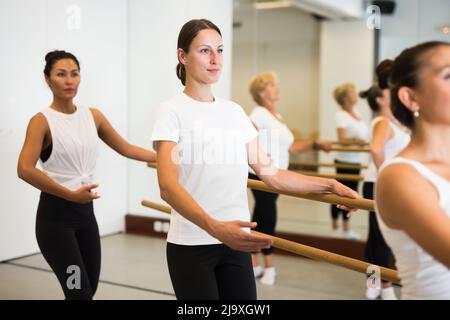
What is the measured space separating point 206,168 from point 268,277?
8.23 ft

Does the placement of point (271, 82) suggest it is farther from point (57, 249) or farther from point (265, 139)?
point (57, 249)

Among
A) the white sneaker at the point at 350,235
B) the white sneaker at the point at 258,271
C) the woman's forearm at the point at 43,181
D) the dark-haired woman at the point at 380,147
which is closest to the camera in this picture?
the woman's forearm at the point at 43,181

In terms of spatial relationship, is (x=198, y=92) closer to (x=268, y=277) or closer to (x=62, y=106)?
(x=62, y=106)

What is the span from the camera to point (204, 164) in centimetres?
180

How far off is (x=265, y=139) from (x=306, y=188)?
7.18 ft

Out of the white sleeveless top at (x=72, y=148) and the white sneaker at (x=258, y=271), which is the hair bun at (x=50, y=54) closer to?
the white sleeveless top at (x=72, y=148)

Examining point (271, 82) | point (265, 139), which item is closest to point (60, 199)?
point (265, 139)

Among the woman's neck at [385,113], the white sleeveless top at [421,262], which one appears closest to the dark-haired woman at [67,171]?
the white sleeveless top at [421,262]

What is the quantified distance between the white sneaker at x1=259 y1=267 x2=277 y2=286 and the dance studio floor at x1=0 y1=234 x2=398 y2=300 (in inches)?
2.1

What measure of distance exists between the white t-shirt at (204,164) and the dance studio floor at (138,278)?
4.41 ft

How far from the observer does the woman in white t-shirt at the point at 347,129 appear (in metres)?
4.65

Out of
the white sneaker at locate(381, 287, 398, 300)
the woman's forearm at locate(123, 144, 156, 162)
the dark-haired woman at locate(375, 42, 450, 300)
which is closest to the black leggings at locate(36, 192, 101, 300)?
the woman's forearm at locate(123, 144, 156, 162)

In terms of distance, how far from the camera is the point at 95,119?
107 inches
